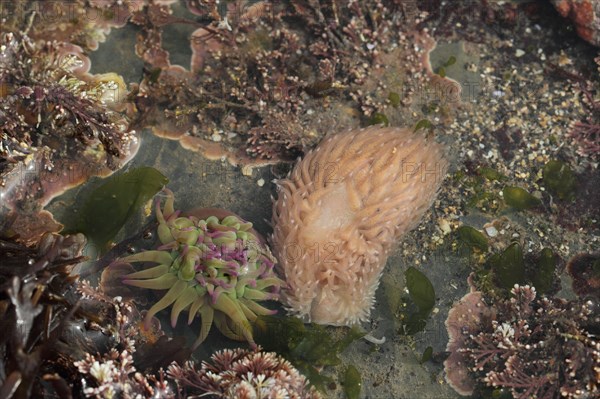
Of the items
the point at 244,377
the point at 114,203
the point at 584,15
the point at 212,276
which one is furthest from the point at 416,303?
the point at 584,15

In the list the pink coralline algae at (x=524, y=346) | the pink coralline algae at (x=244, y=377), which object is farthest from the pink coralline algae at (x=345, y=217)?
the pink coralline algae at (x=524, y=346)

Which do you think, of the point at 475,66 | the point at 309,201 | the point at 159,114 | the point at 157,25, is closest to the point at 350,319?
the point at 309,201

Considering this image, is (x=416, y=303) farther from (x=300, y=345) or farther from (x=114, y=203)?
(x=114, y=203)

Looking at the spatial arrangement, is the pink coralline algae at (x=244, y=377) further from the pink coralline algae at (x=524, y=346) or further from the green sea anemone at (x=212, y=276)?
the pink coralline algae at (x=524, y=346)

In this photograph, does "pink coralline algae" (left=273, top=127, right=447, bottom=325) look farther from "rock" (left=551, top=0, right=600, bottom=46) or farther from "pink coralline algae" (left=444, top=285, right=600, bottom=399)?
"rock" (left=551, top=0, right=600, bottom=46)

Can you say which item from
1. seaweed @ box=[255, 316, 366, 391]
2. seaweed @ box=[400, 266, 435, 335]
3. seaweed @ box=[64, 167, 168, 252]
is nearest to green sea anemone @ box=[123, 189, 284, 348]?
seaweed @ box=[255, 316, 366, 391]

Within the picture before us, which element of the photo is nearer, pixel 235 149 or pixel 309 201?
pixel 309 201

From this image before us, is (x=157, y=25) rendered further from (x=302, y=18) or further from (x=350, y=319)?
(x=350, y=319)
